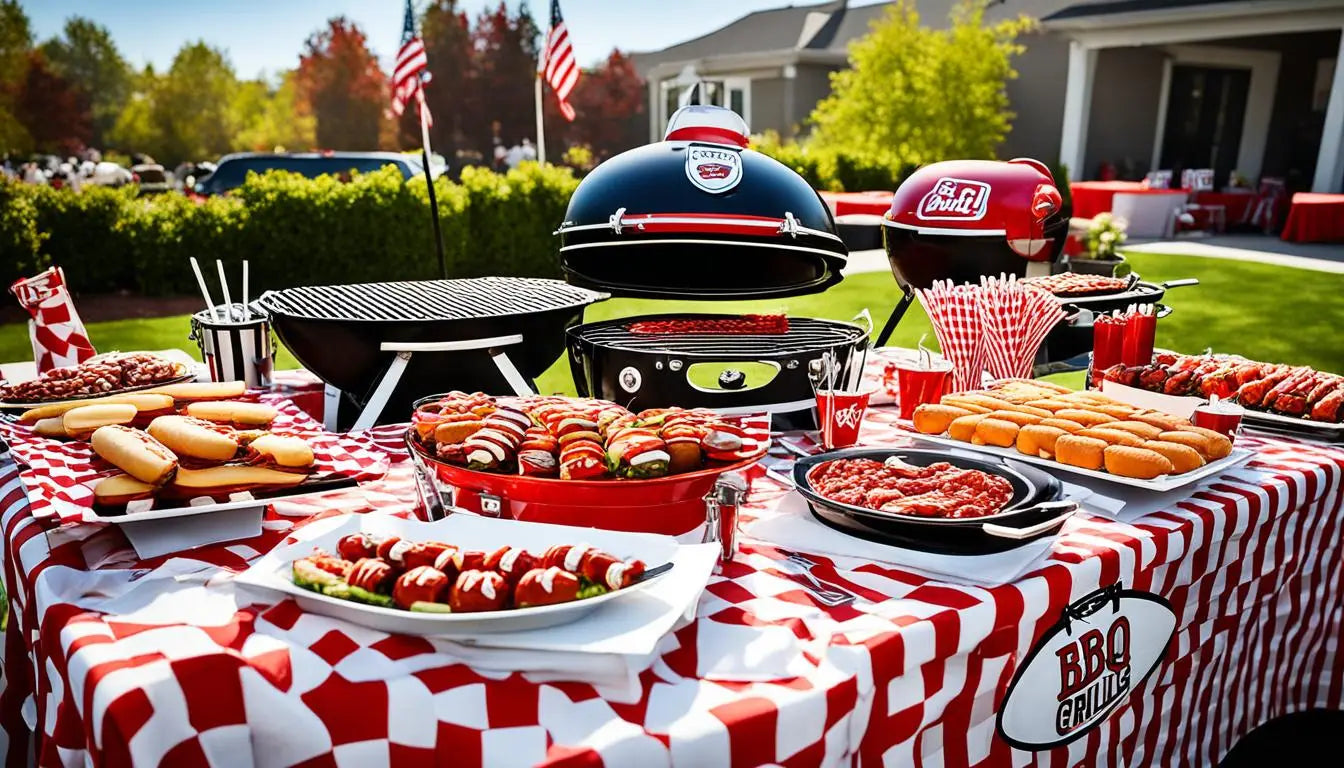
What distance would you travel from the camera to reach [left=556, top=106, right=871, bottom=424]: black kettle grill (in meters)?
2.46

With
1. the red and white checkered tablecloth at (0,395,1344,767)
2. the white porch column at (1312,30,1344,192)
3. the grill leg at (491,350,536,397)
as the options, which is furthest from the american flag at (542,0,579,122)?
the white porch column at (1312,30,1344,192)

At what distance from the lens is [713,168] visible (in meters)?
2.81

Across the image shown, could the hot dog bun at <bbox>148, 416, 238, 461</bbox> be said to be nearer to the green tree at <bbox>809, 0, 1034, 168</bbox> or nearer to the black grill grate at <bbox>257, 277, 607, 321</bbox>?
the black grill grate at <bbox>257, 277, 607, 321</bbox>

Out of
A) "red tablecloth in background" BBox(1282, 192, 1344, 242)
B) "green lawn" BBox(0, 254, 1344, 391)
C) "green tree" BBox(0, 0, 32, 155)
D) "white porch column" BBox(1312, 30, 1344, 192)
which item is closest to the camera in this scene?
"green lawn" BBox(0, 254, 1344, 391)

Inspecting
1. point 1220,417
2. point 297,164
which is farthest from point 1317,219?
Answer: point 297,164

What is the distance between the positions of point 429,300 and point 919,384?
1.51 meters

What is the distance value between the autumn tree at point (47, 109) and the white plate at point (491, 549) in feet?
156

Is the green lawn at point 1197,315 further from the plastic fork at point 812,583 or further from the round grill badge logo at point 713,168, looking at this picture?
the plastic fork at point 812,583

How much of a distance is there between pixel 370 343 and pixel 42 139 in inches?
1929

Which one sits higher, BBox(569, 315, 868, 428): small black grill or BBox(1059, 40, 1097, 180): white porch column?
BBox(1059, 40, 1097, 180): white porch column

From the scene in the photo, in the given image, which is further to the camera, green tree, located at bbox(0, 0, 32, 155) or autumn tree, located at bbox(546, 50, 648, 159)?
autumn tree, located at bbox(546, 50, 648, 159)

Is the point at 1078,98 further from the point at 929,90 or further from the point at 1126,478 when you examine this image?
the point at 1126,478

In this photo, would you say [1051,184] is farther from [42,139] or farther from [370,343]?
[42,139]

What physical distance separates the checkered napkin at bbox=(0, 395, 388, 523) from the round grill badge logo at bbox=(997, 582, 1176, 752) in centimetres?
133
